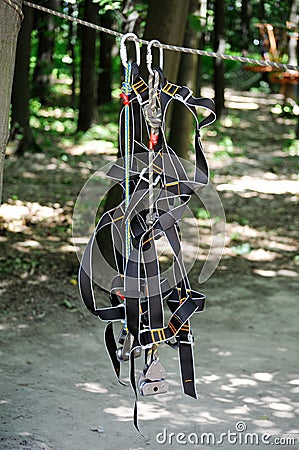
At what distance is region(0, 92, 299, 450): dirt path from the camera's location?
5195mm

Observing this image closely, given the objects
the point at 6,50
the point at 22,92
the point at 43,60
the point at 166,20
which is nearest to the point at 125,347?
the point at 6,50

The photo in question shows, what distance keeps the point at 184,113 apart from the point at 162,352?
4.99 meters

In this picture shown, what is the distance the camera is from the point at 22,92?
52.1 feet

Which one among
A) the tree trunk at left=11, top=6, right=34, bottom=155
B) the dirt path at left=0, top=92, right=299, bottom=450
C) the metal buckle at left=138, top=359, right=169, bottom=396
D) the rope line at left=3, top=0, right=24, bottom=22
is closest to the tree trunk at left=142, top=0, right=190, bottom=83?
the dirt path at left=0, top=92, right=299, bottom=450

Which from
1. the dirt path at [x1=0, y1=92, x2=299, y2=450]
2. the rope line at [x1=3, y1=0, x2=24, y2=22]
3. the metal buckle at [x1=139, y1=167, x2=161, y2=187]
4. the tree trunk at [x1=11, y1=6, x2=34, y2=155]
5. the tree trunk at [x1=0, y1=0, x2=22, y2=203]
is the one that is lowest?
the dirt path at [x1=0, y1=92, x2=299, y2=450]

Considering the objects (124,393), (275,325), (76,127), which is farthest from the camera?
(76,127)

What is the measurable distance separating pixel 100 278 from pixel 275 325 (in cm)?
190

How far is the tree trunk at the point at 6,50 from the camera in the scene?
337cm

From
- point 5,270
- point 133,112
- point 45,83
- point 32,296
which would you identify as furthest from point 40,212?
point 45,83

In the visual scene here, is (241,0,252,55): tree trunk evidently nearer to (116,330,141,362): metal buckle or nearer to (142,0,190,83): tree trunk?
(142,0,190,83): tree trunk

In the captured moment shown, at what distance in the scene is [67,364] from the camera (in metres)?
6.49

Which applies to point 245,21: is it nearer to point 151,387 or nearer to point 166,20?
point 166,20

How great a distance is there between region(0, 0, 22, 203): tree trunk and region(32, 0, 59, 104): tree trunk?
59.2ft

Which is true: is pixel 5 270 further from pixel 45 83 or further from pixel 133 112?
pixel 45 83
